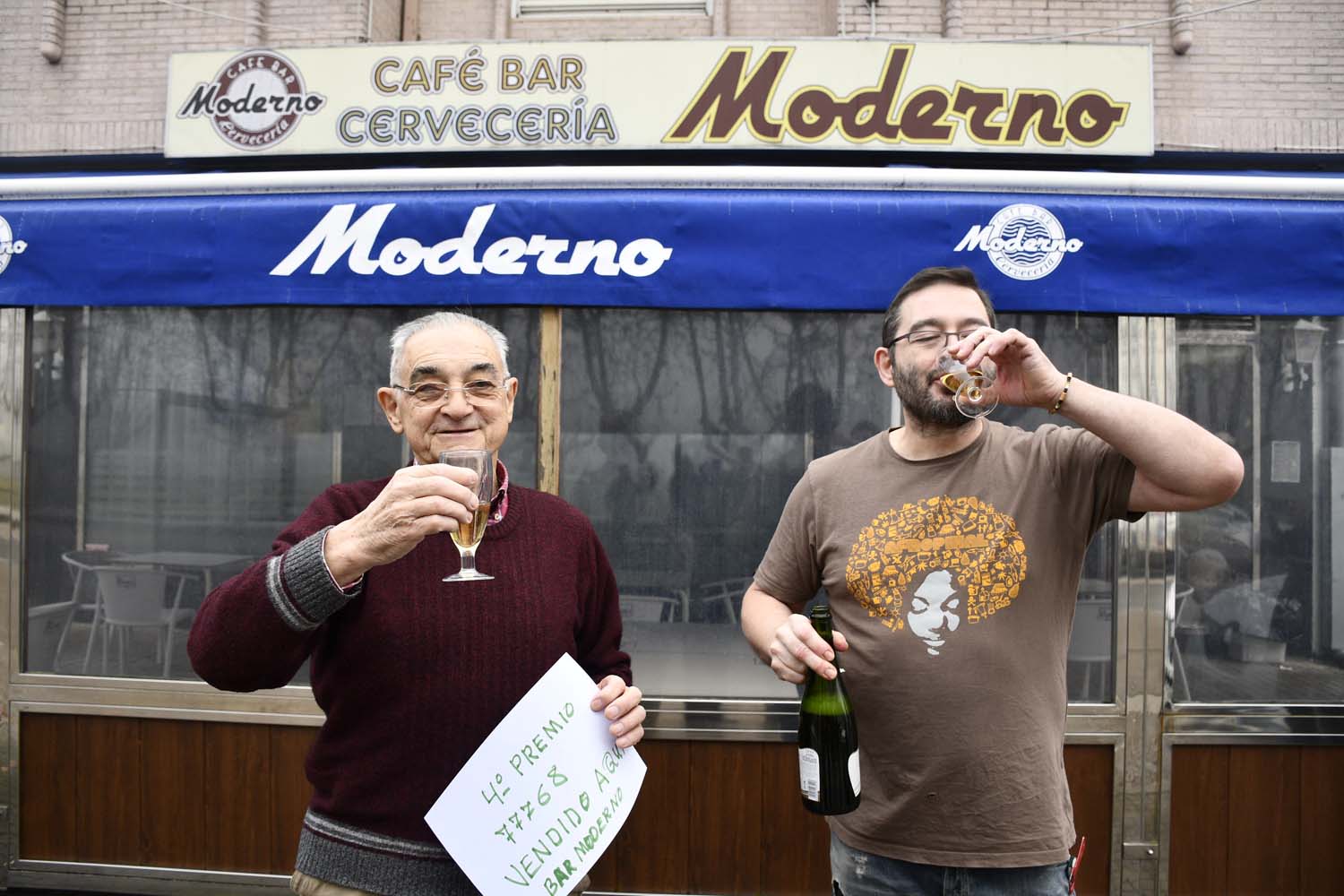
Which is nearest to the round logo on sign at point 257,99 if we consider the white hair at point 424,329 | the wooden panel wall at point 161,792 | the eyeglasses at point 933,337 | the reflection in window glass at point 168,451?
the reflection in window glass at point 168,451

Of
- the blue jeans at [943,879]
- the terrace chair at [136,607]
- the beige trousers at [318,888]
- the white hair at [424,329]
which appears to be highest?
Result: the white hair at [424,329]

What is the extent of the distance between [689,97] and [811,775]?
3839mm

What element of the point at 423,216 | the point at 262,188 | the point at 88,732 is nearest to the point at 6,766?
the point at 88,732

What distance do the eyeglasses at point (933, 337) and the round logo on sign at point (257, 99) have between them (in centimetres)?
419

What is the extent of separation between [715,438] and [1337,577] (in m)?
3.17

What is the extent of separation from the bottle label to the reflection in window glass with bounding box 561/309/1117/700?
2.05m

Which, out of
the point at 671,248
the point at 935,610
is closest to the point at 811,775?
the point at 935,610

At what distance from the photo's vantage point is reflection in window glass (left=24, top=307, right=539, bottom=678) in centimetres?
418

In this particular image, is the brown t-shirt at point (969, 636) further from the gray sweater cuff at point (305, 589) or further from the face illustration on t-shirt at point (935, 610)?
the gray sweater cuff at point (305, 589)

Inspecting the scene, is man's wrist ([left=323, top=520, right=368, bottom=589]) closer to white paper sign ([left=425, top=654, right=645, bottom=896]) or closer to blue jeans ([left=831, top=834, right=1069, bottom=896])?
white paper sign ([left=425, top=654, right=645, bottom=896])

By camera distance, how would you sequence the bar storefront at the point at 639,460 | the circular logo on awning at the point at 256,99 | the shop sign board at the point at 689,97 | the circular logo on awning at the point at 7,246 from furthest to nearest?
the circular logo on awning at the point at 256,99 → the shop sign board at the point at 689,97 → the circular logo on awning at the point at 7,246 → the bar storefront at the point at 639,460

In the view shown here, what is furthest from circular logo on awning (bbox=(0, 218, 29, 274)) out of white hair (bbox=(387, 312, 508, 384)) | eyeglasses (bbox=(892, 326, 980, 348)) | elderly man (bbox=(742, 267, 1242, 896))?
eyeglasses (bbox=(892, 326, 980, 348))

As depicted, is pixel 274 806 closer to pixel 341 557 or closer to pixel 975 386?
pixel 341 557

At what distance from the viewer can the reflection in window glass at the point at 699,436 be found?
404 centimetres
